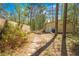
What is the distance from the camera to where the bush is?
3914 millimetres

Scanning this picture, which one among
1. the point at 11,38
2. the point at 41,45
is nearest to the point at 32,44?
the point at 41,45

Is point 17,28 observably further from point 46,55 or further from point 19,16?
point 46,55

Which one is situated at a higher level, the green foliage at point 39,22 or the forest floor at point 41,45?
the green foliage at point 39,22

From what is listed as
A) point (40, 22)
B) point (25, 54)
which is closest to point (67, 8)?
point (40, 22)

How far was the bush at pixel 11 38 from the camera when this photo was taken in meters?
3.91

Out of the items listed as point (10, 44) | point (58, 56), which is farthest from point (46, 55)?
point (10, 44)

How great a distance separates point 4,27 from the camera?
3.91m

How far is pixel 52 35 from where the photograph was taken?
3.95 metres

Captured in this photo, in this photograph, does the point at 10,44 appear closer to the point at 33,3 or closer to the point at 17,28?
the point at 17,28

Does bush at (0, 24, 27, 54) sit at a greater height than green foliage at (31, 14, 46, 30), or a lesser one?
lesser

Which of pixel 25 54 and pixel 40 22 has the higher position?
pixel 40 22

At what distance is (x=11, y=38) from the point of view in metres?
3.93

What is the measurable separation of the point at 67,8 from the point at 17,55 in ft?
2.09

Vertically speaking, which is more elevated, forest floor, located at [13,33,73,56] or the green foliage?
the green foliage
